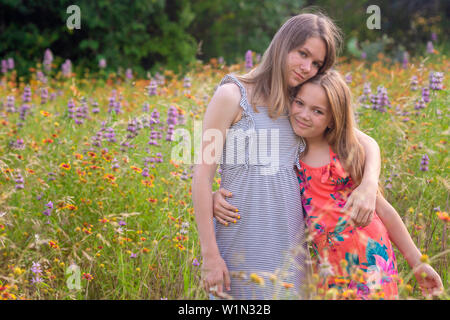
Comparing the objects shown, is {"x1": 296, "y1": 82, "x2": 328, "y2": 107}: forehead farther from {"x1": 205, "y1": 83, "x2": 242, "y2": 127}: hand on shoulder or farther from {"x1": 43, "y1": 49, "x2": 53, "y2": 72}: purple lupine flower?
{"x1": 43, "y1": 49, "x2": 53, "y2": 72}: purple lupine flower

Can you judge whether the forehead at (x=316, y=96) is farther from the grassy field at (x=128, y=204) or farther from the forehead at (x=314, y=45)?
the grassy field at (x=128, y=204)

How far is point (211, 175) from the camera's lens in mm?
2172

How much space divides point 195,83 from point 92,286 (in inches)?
131

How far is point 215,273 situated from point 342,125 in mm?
905

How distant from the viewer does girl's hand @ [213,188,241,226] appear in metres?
2.13

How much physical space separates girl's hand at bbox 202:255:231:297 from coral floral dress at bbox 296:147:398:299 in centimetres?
41

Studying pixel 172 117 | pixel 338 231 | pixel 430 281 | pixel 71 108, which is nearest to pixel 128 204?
pixel 172 117

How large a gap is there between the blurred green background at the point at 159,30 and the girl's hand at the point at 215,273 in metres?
7.36

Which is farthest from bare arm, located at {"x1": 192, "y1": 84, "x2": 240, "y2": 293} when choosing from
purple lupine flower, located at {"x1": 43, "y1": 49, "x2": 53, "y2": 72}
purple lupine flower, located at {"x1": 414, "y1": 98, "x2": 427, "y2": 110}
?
purple lupine flower, located at {"x1": 43, "y1": 49, "x2": 53, "y2": 72}

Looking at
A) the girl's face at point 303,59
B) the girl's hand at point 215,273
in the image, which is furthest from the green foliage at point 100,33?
the girl's hand at point 215,273

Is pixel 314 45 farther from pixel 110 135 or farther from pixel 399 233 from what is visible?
pixel 110 135
